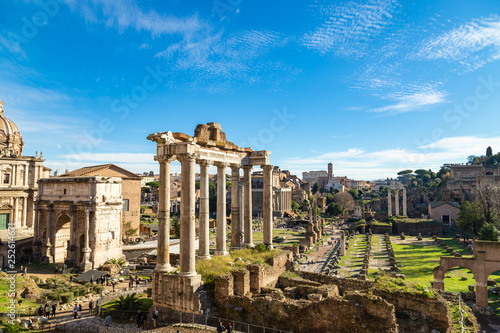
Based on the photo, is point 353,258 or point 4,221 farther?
point 353,258

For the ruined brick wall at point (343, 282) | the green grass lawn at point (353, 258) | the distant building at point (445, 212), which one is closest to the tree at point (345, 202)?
the distant building at point (445, 212)

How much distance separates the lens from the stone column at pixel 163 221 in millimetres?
13602

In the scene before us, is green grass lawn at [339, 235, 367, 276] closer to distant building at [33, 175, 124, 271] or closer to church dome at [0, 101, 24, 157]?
distant building at [33, 175, 124, 271]

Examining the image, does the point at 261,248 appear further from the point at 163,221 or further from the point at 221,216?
the point at 163,221

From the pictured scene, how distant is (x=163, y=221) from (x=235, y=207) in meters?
5.03

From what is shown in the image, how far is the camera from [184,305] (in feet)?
41.8

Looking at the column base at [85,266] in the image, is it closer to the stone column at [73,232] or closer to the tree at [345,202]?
the stone column at [73,232]

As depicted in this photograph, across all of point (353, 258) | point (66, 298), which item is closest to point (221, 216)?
point (66, 298)

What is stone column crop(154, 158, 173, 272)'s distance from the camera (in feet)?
44.6

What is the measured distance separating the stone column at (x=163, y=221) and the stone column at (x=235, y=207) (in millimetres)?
4541

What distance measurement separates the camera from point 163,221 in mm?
13820

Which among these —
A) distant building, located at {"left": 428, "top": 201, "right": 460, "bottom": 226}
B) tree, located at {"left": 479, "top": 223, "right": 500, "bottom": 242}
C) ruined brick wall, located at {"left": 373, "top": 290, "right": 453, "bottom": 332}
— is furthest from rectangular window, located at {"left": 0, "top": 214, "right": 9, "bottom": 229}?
distant building, located at {"left": 428, "top": 201, "right": 460, "bottom": 226}

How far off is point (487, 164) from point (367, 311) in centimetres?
11220

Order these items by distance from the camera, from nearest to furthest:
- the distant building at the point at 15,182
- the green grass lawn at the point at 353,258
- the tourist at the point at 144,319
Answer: the tourist at the point at 144,319 → the green grass lawn at the point at 353,258 → the distant building at the point at 15,182
